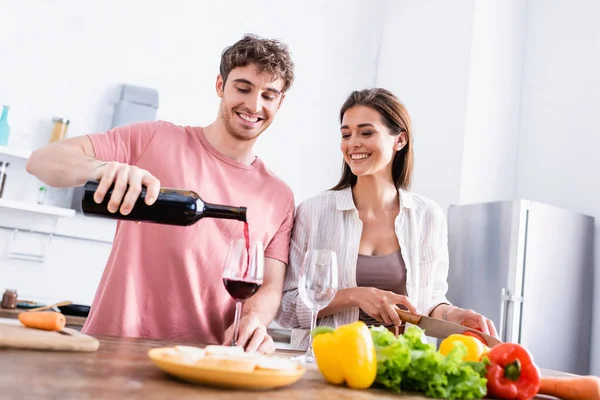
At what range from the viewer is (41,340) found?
897 mm

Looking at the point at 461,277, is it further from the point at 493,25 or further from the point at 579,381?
the point at 579,381

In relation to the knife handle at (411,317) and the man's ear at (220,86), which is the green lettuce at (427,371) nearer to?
the knife handle at (411,317)

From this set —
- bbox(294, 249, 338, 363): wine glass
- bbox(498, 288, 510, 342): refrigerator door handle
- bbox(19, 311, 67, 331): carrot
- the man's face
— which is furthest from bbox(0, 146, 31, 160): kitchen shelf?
bbox(498, 288, 510, 342): refrigerator door handle

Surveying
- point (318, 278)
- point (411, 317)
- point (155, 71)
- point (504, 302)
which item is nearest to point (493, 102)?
point (504, 302)

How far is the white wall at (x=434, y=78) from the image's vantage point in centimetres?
370

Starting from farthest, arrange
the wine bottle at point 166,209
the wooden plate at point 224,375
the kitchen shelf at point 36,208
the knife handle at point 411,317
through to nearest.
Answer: the kitchen shelf at point 36,208 → the knife handle at point 411,317 → the wine bottle at point 166,209 → the wooden plate at point 224,375

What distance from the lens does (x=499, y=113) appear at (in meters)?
3.90

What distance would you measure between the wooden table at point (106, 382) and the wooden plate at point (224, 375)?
11 millimetres

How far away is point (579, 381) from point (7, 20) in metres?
3.49

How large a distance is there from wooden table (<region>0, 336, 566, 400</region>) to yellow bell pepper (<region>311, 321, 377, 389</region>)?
0.06 ft

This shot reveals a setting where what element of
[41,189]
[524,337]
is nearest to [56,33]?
[41,189]

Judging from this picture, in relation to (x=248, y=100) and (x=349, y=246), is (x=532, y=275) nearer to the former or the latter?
(x=349, y=246)

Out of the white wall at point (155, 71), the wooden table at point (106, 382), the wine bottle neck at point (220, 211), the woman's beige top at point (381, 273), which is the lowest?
the wooden table at point (106, 382)

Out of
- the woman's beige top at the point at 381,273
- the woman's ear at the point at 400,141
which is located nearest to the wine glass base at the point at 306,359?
the woman's beige top at the point at 381,273
